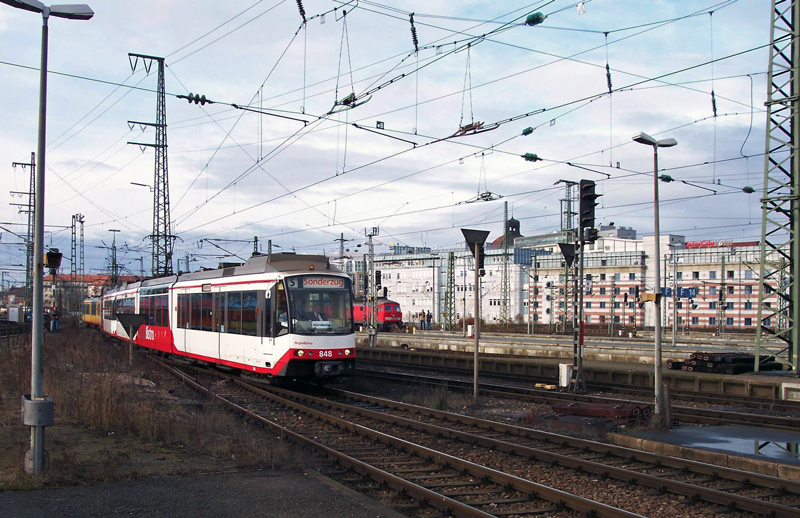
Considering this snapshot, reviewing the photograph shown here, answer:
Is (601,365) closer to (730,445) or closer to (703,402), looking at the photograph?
(703,402)

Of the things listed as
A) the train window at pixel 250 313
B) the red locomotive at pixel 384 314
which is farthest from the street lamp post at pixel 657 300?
the red locomotive at pixel 384 314

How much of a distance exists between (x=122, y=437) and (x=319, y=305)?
22.3ft

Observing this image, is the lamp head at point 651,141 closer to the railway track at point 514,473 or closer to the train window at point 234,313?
the railway track at point 514,473

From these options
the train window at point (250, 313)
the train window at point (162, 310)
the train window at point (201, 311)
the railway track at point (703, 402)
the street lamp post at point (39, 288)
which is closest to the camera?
the street lamp post at point (39, 288)

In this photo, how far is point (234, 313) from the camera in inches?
748

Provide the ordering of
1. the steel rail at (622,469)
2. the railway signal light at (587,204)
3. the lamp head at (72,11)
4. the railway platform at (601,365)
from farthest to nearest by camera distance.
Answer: the railway platform at (601,365) < the railway signal light at (587,204) < the lamp head at (72,11) < the steel rail at (622,469)

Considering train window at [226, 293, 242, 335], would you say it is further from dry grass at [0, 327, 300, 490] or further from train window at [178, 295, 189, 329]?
train window at [178, 295, 189, 329]

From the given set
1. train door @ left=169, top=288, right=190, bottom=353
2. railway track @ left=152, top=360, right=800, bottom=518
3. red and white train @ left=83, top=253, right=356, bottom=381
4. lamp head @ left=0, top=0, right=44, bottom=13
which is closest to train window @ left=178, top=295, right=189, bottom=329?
train door @ left=169, top=288, right=190, bottom=353

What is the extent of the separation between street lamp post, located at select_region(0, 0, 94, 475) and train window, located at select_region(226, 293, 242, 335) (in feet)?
31.5

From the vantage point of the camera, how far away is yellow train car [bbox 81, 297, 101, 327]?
53131 mm

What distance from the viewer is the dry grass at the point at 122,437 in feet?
28.3

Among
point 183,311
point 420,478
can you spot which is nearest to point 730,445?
point 420,478

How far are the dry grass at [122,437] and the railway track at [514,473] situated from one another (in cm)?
125

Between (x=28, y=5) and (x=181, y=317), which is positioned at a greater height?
(x=28, y=5)
